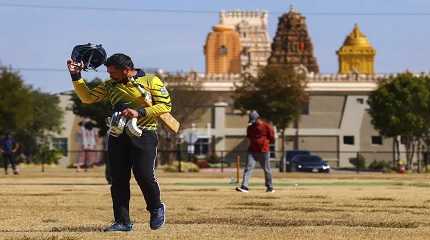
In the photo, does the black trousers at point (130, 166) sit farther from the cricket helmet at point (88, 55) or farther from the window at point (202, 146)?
the window at point (202, 146)

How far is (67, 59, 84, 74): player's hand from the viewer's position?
11.4m

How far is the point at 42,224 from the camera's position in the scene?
1284 cm

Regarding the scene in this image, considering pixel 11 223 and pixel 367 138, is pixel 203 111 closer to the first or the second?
pixel 367 138

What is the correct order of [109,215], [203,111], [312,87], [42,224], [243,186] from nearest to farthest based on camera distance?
[42,224], [109,215], [243,186], [203,111], [312,87]

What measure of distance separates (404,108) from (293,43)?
84.1 metres

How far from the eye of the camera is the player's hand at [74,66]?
11.4 meters

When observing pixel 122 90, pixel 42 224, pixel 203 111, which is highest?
pixel 203 111

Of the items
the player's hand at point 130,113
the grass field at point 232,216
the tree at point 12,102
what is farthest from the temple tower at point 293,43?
the player's hand at point 130,113

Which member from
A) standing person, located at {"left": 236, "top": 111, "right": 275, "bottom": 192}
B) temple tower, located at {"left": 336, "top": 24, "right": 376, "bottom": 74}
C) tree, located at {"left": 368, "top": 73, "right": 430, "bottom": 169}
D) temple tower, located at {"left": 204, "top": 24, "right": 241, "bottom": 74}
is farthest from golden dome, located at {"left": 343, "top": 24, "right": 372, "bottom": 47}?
standing person, located at {"left": 236, "top": 111, "right": 275, "bottom": 192}

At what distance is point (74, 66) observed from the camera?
37.4 feet

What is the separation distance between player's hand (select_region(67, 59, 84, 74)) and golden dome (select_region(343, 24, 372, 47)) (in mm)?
155048

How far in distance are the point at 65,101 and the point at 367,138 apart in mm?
26168

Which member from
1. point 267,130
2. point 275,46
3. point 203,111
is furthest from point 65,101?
point 267,130

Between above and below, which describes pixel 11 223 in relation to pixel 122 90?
below
